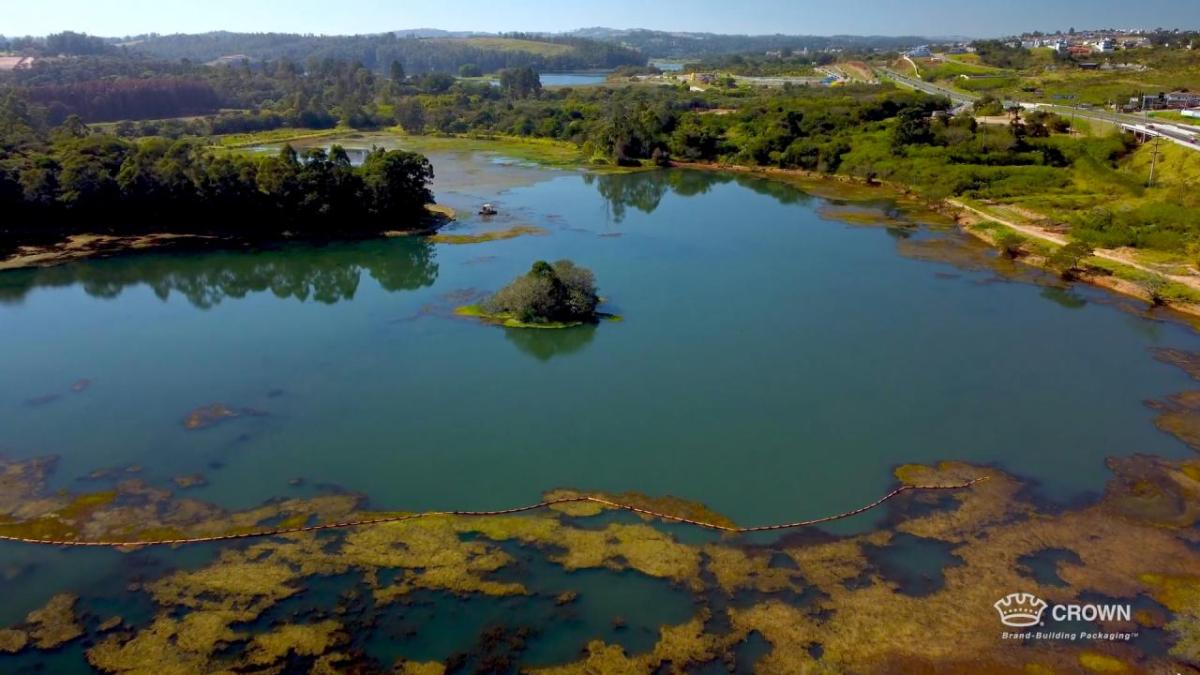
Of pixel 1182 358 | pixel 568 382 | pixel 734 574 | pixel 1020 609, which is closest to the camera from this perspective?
pixel 1020 609

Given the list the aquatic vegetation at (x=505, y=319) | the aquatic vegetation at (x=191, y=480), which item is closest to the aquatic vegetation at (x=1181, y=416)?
the aquatic vegetation at (x=505, y=319)

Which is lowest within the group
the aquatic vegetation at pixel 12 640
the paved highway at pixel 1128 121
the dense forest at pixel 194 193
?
the aquatic vegetation at pixel 12 640

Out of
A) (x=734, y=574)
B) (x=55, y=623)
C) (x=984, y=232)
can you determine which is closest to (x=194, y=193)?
(x=55, y=623)

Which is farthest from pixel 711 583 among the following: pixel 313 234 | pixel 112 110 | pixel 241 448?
pixel 112 110

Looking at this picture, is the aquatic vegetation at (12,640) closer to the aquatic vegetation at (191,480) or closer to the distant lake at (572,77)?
the aquatic vegetation at (191,480)

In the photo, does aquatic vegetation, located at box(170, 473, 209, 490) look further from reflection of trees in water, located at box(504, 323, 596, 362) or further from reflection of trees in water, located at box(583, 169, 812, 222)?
reflection of trees in water, located at box(583, 169, 812, 222)

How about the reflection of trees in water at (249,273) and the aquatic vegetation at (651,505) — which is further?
the reflection of trees in water at (249,273)

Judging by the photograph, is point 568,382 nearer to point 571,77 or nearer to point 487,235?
point 487,235
